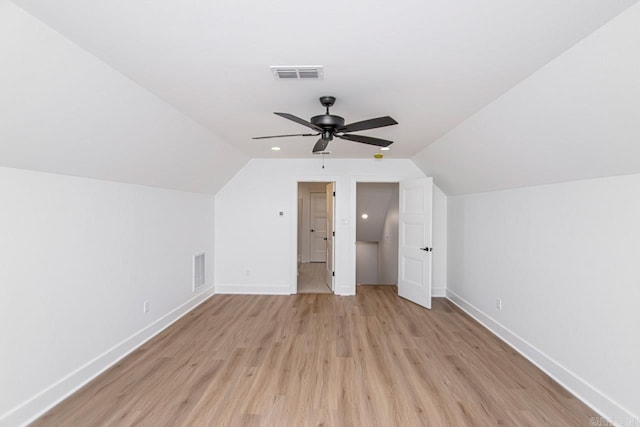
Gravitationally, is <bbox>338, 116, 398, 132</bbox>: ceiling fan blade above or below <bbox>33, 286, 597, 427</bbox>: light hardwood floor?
above

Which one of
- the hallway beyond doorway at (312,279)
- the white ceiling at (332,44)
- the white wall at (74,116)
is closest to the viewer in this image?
the white ceiling at (332,44)

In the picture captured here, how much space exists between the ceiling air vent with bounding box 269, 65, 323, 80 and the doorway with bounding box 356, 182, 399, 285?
14.5 ft

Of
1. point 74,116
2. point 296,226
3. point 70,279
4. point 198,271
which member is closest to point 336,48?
point 74,116

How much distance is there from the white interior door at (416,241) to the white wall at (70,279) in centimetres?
363

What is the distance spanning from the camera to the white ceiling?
141cm

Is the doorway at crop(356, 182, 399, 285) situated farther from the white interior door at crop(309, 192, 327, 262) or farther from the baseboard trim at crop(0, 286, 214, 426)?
the baseboard trim at crop(0, 286, 214, 426)

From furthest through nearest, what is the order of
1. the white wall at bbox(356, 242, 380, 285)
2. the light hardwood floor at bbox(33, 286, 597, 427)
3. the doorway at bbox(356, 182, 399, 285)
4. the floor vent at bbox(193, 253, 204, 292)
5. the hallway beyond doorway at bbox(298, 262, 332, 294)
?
the white wall at bbox(356, 242, 380, 285) → the doorway at bbox(356, 182, 399, 285) → the hallway beyond doorway at bbox(298, 262, 332, 294) → the floor vent at bbox(193, 253, 204, 292) → the light hardwood floor at bbox(33, 286, 597, 427)

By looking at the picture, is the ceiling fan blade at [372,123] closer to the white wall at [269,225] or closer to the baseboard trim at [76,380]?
the white wall at [269,225]

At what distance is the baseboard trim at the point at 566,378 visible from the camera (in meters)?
2.04

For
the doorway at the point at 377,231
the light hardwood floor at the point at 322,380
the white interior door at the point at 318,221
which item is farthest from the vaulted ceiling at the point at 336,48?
the white interior door at the point at 318,221

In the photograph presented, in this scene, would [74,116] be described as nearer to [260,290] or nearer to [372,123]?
[372,123]

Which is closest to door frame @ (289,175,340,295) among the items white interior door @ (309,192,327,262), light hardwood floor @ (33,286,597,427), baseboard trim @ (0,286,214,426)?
light hardwood floor @ (33,286,597,427)

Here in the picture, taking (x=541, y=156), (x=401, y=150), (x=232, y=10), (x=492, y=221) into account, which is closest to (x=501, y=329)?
Answer: (x=492, y=221)

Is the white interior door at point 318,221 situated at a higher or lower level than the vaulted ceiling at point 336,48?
lower
